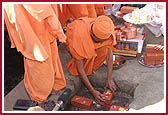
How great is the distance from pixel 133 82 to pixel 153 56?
1.61ft

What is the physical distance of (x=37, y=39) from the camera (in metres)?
→ 2.43

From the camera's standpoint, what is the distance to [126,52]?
12.1ft

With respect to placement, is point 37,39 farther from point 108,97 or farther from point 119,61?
point 119,61

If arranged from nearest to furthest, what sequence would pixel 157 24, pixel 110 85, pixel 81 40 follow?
pixel 81 40 < pixel 110 85 < pixel 157 24

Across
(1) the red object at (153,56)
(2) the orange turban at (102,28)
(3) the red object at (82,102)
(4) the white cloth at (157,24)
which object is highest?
(2) the orange turban at (102,28)

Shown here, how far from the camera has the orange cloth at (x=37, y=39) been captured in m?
2.28

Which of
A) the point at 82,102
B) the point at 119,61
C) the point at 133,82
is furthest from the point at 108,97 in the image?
the point at 119,61

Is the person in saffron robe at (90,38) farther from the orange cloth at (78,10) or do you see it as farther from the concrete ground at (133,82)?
the orange cloth at (78,10)

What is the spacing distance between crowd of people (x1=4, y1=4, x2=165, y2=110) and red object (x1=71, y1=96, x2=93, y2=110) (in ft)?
0.37

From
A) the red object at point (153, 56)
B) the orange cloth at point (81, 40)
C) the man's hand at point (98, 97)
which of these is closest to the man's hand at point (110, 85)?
the man's hand at point (98, 97)

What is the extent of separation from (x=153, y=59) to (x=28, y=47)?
1795 mm

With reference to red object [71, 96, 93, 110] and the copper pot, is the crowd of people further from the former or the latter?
the copper pot

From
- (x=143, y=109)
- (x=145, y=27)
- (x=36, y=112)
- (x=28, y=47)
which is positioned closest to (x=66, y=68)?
(x=28, y=47)

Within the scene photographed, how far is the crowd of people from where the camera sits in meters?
2.32
